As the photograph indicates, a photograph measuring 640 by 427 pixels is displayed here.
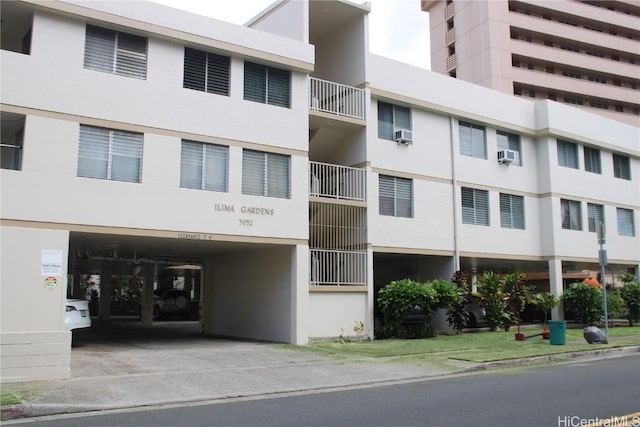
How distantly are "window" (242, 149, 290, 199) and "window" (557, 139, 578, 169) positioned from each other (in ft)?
46.8

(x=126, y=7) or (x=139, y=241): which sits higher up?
(x=126, y=7)

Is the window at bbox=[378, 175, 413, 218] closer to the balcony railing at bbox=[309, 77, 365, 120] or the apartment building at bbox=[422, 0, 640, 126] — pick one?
the balcony railing at bbox=[309, 77, 365, 120]

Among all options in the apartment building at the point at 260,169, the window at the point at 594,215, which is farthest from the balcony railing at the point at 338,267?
the window at the point at 594,215

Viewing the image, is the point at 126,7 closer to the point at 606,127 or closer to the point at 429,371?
the point at 429,371

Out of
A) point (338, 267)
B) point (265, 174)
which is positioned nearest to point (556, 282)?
point (338, 267)

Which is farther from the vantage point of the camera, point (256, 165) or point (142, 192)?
point (256, 165)

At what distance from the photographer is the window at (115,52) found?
606 inches

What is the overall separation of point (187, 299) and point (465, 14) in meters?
38.9

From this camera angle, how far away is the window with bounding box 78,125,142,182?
14.9 metres

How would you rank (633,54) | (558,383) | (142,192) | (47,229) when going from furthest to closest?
(633,54) → (142,192) → (47,229) → (558,383)

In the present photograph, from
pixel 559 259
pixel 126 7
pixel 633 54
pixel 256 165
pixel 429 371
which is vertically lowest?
pixel 429 371

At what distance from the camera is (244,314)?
20672 millimetres

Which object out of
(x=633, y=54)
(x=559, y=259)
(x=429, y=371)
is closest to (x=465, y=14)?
(x=633, y=54)

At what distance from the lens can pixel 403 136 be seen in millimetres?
21375
